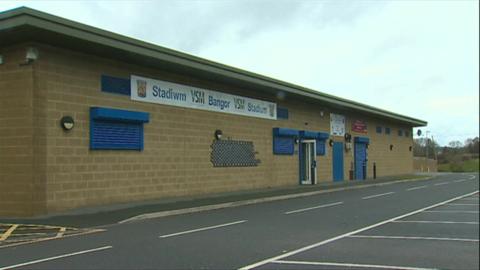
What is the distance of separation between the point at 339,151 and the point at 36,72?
24772mm

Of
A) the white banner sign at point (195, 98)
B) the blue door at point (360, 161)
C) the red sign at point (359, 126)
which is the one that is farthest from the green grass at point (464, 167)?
the white banner sign at point (195, 98)

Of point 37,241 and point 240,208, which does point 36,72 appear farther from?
point 240,208

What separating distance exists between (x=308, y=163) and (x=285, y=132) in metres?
3.48

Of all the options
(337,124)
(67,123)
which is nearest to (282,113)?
(337,124)

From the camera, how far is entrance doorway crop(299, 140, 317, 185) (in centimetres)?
3178

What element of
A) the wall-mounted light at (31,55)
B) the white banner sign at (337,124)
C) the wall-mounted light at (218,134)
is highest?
the wall-mounted light at (31,55)

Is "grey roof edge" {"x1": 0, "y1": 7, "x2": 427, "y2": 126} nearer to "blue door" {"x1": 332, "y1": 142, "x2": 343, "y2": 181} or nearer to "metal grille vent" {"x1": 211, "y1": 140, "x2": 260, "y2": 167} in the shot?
"metal grille vent" {"x1": 211, "y1": 140, "x2": 260, "y2": 167}

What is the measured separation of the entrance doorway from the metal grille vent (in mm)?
5232

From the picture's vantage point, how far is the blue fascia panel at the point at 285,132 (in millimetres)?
28994

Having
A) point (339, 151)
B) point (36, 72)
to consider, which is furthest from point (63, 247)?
point (339, 151)

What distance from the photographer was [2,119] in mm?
16125

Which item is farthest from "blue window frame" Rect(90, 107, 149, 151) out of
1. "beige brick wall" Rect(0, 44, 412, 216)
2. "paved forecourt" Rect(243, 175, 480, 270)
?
"paved forecourt" Rect(243, 175, 480, 270)

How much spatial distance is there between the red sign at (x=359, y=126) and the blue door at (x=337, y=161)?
3.09m

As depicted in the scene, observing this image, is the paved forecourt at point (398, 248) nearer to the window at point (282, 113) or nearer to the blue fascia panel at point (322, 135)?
the window at point (282, 113)
